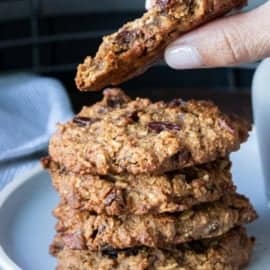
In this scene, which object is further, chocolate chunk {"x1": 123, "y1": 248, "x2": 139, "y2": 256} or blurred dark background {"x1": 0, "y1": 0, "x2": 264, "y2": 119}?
blurred dark background {"x1": 0, "y1": 0, "x2": 264, "y2": 119}

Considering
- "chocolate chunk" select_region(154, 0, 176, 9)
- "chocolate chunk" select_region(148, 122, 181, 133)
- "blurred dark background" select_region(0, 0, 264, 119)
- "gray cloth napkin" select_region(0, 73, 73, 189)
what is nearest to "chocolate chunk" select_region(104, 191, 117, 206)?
"chocolate chunk" select_region(148, 122, 181, 133)

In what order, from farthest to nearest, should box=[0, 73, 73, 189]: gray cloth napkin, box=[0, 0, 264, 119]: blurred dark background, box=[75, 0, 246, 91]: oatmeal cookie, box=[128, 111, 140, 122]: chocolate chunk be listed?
1. box=[0, 0, 264, 119]: blurred dark background
2. box=[0, 73, 73, 189]: gray cloth napkin
3. box=[128, 111, 140, 122]: chocolate chunk
4. box=[75, 0, 246, 91]: oatmeal cookie

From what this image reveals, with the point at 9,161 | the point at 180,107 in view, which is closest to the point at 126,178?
the point at 180,107

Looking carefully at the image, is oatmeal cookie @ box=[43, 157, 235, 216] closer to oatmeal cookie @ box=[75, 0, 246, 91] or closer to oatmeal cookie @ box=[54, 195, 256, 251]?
oatmeal cookie @ box=[54, 195, 256, 251]

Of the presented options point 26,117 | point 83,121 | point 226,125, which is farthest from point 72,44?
point 226,125

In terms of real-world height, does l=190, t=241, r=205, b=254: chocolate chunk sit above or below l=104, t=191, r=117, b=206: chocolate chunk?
below

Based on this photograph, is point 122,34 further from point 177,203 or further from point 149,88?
point 149,88

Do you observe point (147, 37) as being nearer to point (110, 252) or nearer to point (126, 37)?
point (126, 37)
